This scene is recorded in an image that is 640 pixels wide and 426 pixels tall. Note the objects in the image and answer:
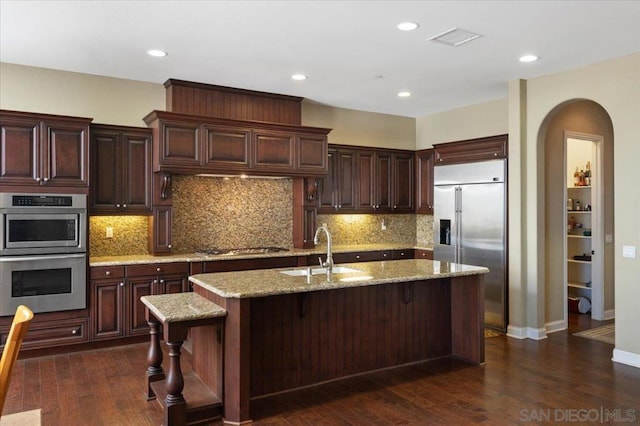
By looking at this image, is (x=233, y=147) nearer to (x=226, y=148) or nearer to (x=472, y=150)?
(x=226, y=148)

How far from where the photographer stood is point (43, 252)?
467 cm

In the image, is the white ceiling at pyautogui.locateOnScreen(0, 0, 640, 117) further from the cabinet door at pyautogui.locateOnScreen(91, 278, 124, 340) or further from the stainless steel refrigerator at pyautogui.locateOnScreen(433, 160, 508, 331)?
the cabinet door at pyautogui.locateOnScreen(91, 278, 124, 340)

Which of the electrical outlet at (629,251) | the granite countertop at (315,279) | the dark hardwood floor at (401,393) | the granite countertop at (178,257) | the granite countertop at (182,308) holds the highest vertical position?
the electrical outlet at (629,251)

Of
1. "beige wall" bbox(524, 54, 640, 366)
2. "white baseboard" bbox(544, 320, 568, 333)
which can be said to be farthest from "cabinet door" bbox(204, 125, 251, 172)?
"white baseboard" bbox(544, 320, 568, 333)

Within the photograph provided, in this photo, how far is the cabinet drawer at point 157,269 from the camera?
16.6ft

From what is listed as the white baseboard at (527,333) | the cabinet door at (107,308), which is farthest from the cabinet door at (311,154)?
the white baseboard at (527,333)

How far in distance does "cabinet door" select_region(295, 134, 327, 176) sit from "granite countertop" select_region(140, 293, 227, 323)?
279 cm

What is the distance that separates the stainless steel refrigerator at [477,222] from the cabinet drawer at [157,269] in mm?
3270

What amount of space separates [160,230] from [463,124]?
171 inches

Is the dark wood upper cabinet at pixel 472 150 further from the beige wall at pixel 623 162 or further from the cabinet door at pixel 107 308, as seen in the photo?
the cabinet door at pixel 107 308

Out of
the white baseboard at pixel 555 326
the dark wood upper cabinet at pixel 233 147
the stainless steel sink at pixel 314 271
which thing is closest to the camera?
the stainless steel sink at pixel 314 271

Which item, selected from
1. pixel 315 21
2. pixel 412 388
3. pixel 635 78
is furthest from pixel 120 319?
pixel 635 78

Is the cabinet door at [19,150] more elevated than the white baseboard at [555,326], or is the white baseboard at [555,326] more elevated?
the cabinet door at [19,150]

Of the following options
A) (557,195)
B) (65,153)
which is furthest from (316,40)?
(557,195)
